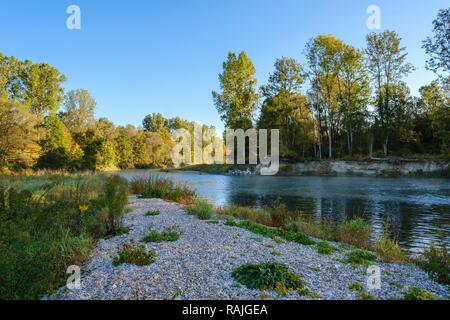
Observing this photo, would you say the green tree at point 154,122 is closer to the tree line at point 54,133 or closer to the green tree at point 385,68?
the tree line at point 54,133

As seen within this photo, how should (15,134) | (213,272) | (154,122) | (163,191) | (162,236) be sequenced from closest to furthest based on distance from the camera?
1. (213,272)
2. (162,236)
3. (163,191)
4. (15,134)
5. (154,122)

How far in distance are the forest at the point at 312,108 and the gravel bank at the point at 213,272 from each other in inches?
886

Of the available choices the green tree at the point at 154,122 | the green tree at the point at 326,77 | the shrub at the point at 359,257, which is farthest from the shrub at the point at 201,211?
the green tree at the point at 154,122

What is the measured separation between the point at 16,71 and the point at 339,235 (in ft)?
188

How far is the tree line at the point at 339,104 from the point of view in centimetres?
3444

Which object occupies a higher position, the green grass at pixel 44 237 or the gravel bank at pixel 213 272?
the green grass at pixel 44 237

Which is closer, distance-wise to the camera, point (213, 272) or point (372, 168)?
point (213, 272)

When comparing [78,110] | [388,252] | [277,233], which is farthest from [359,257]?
[78,110]

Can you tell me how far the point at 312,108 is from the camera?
133 ft

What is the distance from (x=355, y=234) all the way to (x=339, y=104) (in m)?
33.8

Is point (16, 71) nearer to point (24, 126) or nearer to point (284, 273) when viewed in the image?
point (24, 126)

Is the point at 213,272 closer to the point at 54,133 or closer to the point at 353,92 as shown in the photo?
the point at 353,92

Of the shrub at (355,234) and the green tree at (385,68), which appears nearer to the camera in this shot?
the shrub at (355,234)

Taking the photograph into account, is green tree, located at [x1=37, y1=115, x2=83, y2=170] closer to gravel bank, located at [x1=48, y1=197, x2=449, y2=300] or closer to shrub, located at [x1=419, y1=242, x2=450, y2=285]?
gravel bank, located at [x1=48, y1=197, x2=449, y2=300]
